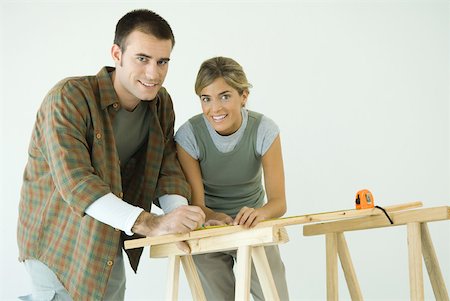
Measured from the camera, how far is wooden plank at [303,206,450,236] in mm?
2396

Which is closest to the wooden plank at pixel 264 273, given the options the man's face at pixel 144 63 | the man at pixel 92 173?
the man at pixel 92 173

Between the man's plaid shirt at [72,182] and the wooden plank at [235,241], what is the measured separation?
26 cm

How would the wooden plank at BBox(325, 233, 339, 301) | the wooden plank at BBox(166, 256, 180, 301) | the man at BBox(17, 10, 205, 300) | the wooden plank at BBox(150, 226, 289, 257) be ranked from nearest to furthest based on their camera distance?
1. the wooden plank at BBox(150, 226, 289, 257)
2. the man at BBox(17, 10, 205, 300)
3. the wooden plank at BBox(166, 256, 180, 301)
4. the wooden plank at BBox(325, 233, 339, 301)

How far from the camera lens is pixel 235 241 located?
87.5 inches

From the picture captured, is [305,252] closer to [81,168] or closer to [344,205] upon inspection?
[344,205]

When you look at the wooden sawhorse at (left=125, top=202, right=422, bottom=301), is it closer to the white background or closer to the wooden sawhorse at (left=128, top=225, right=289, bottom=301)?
the wooden sawhorse at (left=128, top=225, right=289, bottom=301)

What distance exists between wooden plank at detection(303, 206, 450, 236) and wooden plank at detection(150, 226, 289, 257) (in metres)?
0.57

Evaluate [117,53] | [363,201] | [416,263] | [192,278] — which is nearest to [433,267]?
[416,263]

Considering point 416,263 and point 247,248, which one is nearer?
point 247,248

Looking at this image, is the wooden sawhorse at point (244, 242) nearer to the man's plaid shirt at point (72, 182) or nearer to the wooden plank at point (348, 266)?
the man's plaid shirt at point (72, 182)

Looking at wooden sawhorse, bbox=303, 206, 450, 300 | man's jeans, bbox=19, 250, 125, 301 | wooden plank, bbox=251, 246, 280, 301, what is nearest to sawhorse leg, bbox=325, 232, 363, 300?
wooden sawhorse, bbox=303, 206, 450, 300

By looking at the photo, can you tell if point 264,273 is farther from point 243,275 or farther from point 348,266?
point 348,266

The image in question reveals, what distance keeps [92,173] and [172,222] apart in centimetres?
36

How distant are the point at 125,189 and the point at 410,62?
8.96 ft
